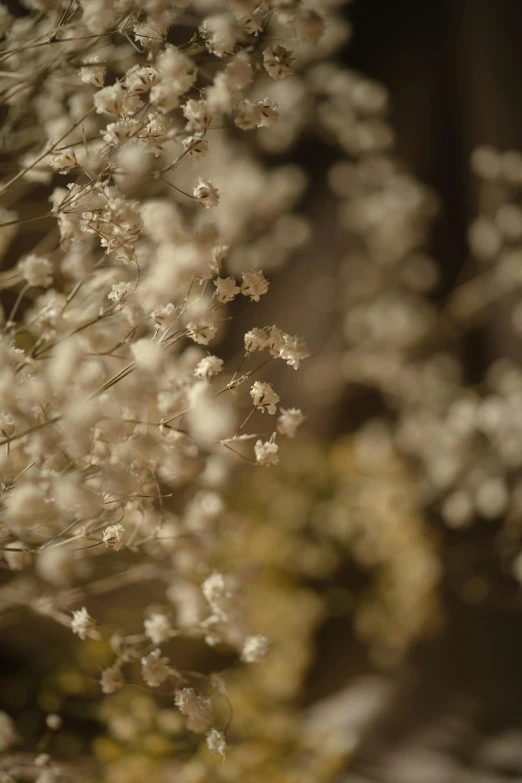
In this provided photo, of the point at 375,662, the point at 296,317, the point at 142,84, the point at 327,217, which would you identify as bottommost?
the point at 375,662

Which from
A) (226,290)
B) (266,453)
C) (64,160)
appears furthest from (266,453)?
(64,160)

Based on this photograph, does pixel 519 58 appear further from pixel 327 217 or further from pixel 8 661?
pixel 8 661

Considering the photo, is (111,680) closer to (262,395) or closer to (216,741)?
(216,741)

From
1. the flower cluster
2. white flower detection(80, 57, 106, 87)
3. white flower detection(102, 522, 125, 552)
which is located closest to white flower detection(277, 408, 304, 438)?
the flower cluster

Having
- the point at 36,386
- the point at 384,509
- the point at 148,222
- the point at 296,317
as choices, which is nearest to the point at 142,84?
the point at 148,222

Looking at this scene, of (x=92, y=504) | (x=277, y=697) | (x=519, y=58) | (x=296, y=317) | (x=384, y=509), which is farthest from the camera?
(x=296, y=317)

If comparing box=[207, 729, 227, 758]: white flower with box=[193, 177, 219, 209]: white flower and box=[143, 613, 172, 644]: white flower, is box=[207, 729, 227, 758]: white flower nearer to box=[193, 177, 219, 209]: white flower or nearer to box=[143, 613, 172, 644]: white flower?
box=[143, 613, 172, 644]: white flower
